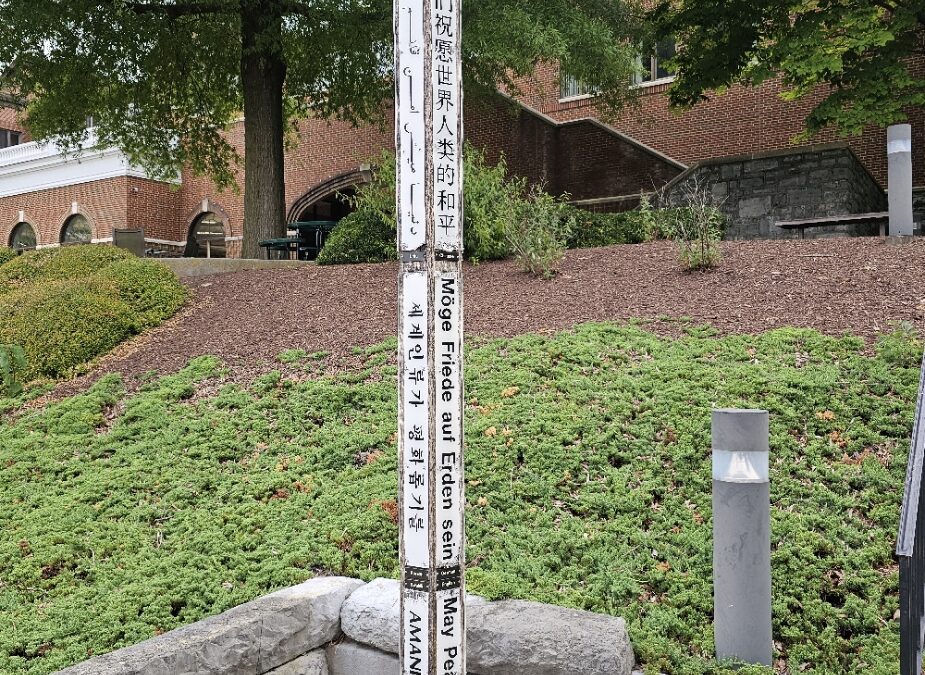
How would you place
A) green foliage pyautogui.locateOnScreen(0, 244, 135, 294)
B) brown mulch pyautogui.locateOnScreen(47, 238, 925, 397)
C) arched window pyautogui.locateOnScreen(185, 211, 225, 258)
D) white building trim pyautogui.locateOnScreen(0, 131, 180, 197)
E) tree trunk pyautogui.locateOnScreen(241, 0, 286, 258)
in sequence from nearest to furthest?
1. brown mulch pyautogui.locateOnScreen(47, 238, 925, 397)
2. green foliage pyautogui.locateOnScreen(0, 244, 135, 294)
3. tree trunk pyautogui.locateOnScreen(241, 0, 286, 258)
4. white building trim pyautogui.locateOnScreen(0, 131, 180, 197)
5. arched window pyautogui.locateOnScreen(185, 211, 225, 258)

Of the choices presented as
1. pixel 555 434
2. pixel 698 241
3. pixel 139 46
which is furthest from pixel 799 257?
pixel 139 46

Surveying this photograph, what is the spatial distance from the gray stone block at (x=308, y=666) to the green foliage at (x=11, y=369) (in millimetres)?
5388

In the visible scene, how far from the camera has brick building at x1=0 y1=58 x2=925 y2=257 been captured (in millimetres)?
15125

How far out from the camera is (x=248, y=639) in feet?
10.8

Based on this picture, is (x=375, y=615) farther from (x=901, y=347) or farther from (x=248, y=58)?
(x=248, y=58)

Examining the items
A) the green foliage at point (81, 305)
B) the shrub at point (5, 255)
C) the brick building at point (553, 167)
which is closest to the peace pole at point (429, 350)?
the green foliage at point (81, 305)

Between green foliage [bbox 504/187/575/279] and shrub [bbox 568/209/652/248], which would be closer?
green foliage [bbox 504/187/575/279]

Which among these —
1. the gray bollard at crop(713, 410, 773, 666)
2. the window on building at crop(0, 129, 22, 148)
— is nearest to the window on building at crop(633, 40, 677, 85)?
the gray bollard at crop(713, 410, 773, 666)

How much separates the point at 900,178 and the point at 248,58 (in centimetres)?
997

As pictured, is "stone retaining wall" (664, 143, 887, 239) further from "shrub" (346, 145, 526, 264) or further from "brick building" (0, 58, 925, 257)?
"shrub" (346, 145, 526, 264)

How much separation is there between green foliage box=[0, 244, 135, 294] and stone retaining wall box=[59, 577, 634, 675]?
296 inches

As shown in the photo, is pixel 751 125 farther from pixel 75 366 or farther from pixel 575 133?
pixel 75 366

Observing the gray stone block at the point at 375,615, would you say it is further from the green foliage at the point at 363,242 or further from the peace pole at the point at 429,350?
the green foliage at the point at 363,242

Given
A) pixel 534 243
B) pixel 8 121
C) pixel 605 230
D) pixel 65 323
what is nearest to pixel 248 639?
pixel 65 323
